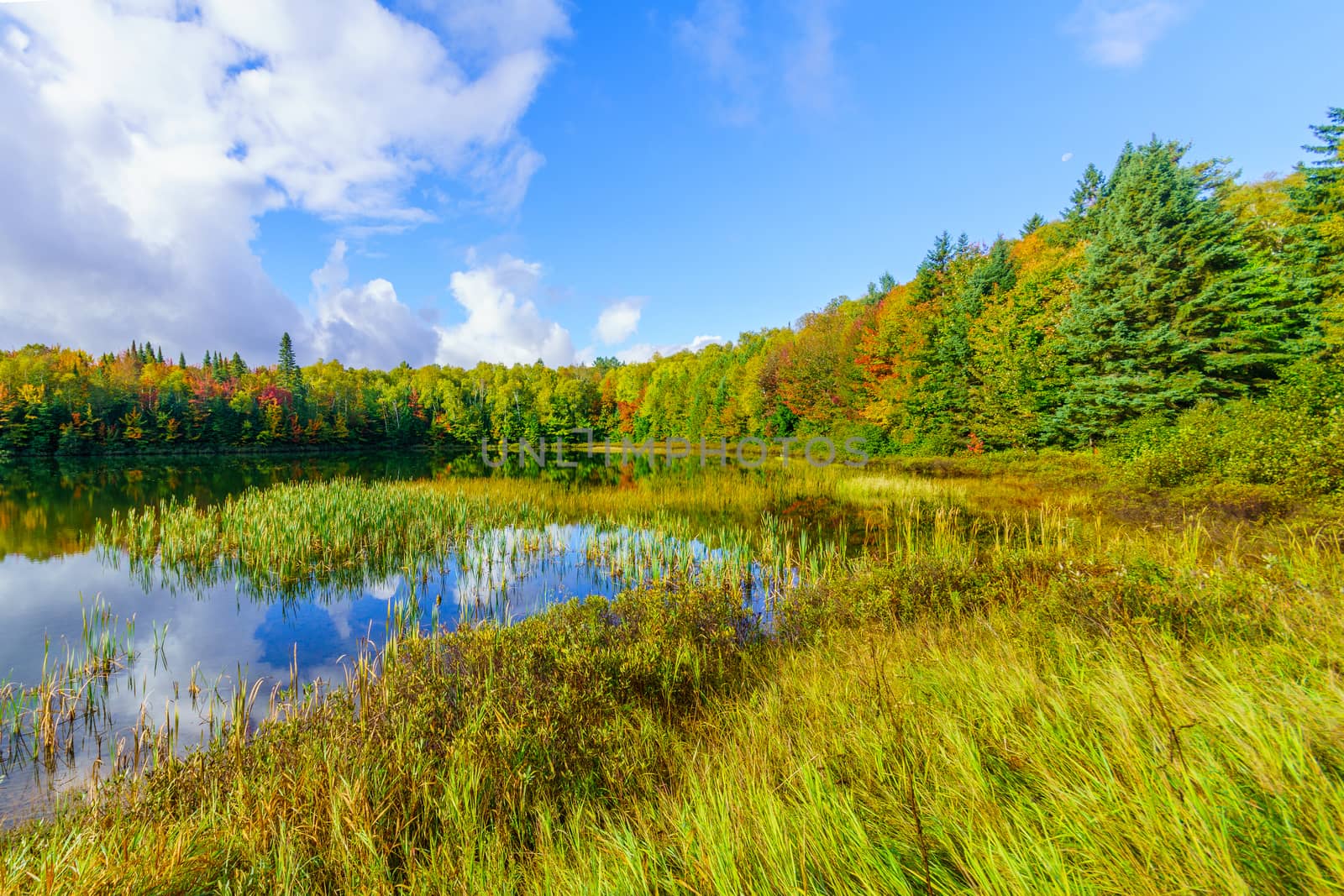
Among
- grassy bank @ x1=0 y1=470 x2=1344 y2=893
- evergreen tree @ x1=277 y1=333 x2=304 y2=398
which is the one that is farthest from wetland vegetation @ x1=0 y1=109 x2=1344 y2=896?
evergreen tree @ x1=277 y1=333 x2=304 y2=398

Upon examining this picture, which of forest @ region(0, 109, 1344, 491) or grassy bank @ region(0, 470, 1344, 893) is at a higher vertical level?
forest @ region(0, 109, 1344, 491)

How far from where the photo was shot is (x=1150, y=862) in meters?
1.32

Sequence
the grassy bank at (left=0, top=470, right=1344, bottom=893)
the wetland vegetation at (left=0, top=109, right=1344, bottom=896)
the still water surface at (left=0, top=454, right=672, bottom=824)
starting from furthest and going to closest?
the still water surface at (left=0, top=454, right=672, bottom=824) → the wetland vegetation at (left=0, top=109, right=1344, bottom=896) → the grassy bank at (left=0, top=470, right=1344, bottom=893)

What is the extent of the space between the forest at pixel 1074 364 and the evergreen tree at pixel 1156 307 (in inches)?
3.3

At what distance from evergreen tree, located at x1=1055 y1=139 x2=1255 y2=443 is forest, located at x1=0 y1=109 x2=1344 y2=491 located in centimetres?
8

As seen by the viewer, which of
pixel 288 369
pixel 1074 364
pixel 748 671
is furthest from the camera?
pixel 288 369

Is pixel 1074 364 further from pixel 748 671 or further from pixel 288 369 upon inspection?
pixel 288 369

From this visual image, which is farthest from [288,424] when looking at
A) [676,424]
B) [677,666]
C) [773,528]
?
[677,666]

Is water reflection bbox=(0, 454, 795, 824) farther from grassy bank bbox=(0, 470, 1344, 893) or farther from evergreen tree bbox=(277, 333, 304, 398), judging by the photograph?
evergreen tree bbox=(277, 333, 304, 398)

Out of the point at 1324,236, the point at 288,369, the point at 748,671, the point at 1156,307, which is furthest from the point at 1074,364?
the point at 288,369

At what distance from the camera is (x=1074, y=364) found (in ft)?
74.2

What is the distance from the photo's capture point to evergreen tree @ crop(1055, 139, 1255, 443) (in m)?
18.4

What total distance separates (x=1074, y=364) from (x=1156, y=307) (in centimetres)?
361

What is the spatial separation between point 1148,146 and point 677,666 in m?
30.7
